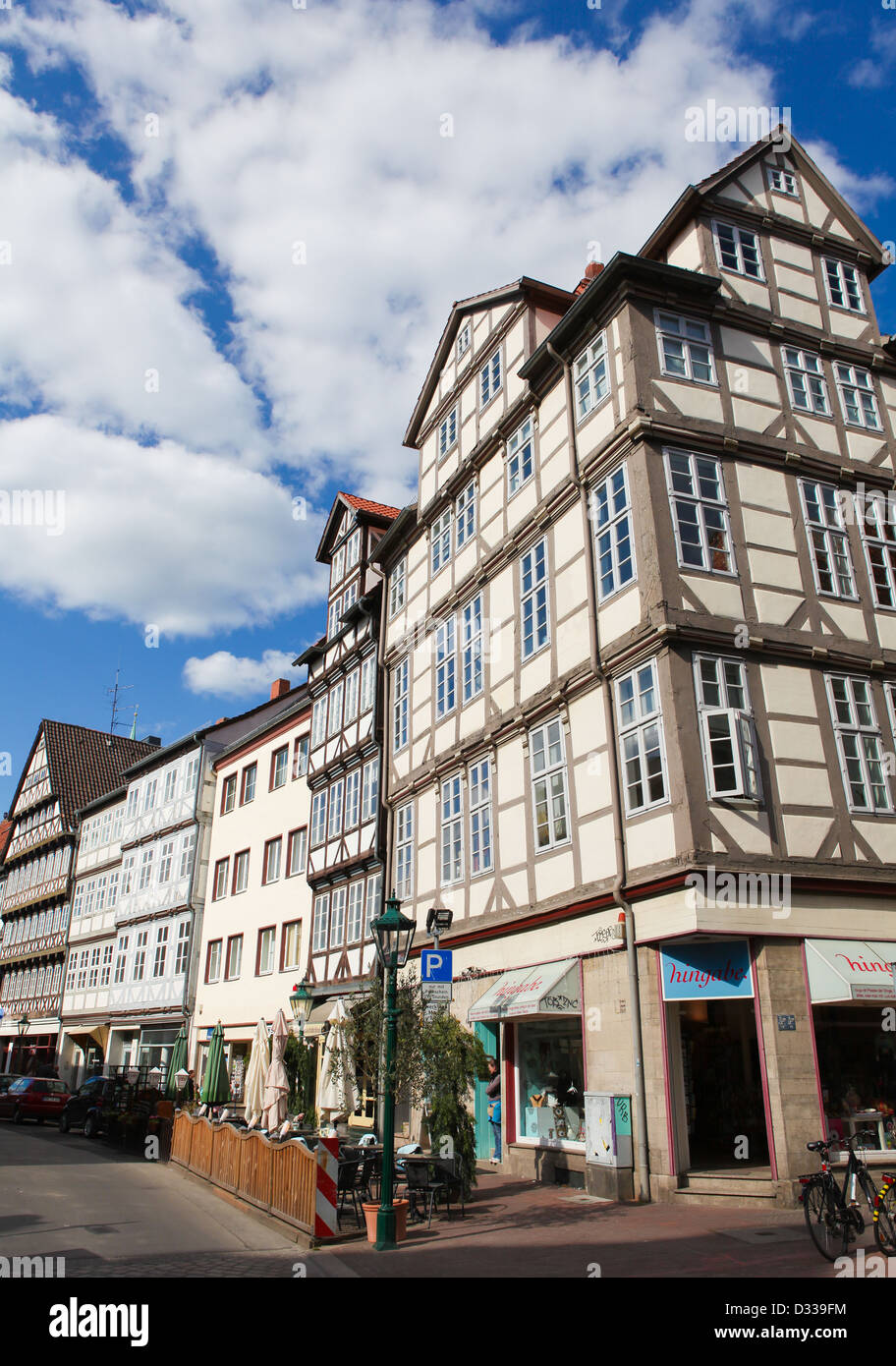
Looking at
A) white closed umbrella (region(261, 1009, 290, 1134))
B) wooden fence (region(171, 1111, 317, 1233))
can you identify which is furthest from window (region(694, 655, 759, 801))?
white closed umbrella (region(261, 1009, 290, 1134))

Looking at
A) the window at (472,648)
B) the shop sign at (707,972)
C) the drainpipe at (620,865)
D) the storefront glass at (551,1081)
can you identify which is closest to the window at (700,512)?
the drainpipe at (620,865)

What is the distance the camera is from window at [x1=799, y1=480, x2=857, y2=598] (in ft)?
53.0

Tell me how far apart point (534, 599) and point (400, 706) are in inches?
277

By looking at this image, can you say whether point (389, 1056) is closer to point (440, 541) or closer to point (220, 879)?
point (440, 541)

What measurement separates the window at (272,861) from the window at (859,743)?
20.4 meters

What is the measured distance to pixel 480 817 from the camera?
765 inches

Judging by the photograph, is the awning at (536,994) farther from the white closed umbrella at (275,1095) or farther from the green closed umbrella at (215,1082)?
the green closed umbrella at (215,1082)

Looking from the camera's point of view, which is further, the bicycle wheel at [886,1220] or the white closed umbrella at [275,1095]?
the white closed umbrella at [275,1095]

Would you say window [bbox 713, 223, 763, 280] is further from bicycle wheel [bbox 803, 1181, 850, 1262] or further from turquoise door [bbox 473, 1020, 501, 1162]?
bicycle wheel [bbox 803, 1181, 850, 1262]

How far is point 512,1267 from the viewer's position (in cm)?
930

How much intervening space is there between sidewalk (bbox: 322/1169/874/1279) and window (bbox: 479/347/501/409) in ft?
51.3

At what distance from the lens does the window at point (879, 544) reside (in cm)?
1675

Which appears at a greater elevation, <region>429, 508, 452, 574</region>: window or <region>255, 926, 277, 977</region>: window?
<region>429, 508, 452, 574</region>: window
